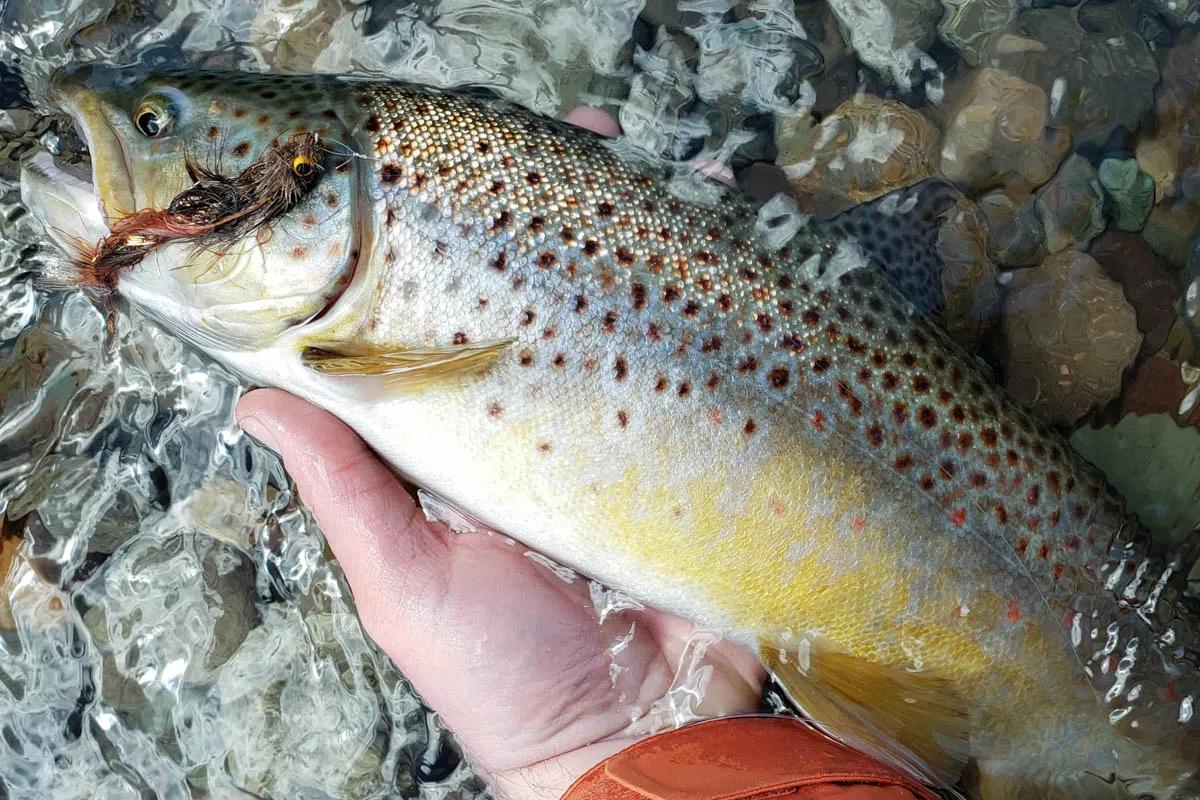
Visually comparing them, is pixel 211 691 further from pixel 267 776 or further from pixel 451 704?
pixel 451 704

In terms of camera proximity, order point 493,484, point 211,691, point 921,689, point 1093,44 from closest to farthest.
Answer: point 493,484 → point 921,689 → point 211,691 → point 1093,44

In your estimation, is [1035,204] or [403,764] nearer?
[403,764]

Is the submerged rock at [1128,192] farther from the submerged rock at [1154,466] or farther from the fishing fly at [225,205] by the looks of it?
the fishing fly at [225,205]

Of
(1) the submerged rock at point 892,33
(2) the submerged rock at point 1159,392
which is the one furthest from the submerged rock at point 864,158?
(2) the submerged rock at point 1159,392

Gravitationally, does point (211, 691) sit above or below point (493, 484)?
below

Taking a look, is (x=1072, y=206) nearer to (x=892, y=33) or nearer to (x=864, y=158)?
(x=864, y=158)

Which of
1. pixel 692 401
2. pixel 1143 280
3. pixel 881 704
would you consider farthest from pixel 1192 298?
pixel 692 401

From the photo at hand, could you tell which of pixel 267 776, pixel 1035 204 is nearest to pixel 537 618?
pixel 267 776
